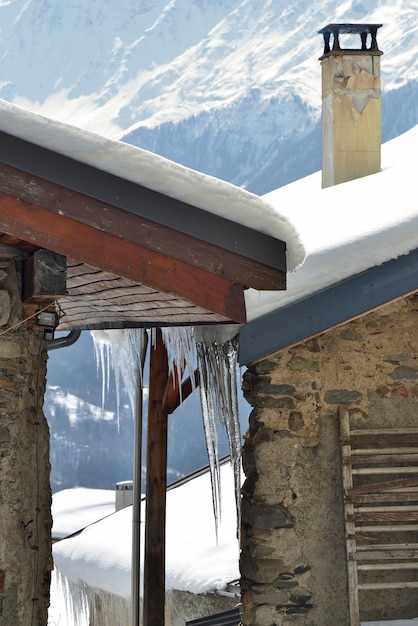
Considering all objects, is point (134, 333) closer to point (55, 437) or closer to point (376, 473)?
point (376, 473)

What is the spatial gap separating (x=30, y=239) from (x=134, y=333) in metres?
2.97

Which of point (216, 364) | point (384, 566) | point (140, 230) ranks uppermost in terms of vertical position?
point (140, 230)

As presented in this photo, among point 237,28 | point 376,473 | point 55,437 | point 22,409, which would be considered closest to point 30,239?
point 22,409

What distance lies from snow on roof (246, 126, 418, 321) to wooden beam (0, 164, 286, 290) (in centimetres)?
53

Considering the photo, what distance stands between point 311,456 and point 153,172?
2.34 metres

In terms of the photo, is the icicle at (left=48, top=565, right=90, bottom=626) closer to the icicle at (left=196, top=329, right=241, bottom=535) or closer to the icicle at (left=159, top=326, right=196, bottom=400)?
the icicle at (left=196, top=329, right=241, bottom=535)

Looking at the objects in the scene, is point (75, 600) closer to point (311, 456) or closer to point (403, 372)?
point (311, 456)

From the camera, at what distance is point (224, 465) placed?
36.1 ft

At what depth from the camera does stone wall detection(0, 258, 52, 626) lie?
436cm

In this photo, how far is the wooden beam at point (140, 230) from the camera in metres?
4.23

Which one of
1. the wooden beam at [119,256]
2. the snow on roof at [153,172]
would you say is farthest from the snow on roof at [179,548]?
the snow on roof at [153,172]

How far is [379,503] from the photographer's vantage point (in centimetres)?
608

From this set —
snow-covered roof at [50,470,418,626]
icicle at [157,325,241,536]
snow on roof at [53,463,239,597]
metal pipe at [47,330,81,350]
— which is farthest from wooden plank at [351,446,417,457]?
snow-covered roof at [50,470,418,626]

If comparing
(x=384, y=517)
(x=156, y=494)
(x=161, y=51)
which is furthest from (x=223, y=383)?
(x=161, y=51)
